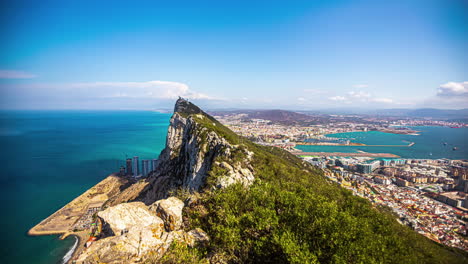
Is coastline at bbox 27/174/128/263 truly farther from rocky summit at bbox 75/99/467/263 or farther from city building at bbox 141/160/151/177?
rocky summit at bbox 75/99/467/263

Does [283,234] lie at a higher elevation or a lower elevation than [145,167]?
higher

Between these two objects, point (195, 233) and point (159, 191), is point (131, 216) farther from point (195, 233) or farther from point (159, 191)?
point (159, 191)

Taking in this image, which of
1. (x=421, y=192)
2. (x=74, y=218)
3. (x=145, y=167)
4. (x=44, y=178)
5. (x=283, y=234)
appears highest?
(x=283, y=234)

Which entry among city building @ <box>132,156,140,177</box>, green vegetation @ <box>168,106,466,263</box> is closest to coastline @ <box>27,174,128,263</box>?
city building @ <box>132,156,140,177</box>

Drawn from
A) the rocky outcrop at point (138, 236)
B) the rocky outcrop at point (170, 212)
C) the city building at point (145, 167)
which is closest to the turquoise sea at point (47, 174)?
the city building at point (145, 167)

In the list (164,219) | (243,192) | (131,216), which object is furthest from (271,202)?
(131,216)

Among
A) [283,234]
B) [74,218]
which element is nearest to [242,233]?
[283,234]

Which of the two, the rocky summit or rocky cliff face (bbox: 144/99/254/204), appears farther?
rocky cliff face (bbox: 144/99/254/204)

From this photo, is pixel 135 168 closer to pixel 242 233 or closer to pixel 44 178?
pixel 44 178

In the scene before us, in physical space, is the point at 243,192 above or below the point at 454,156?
above
